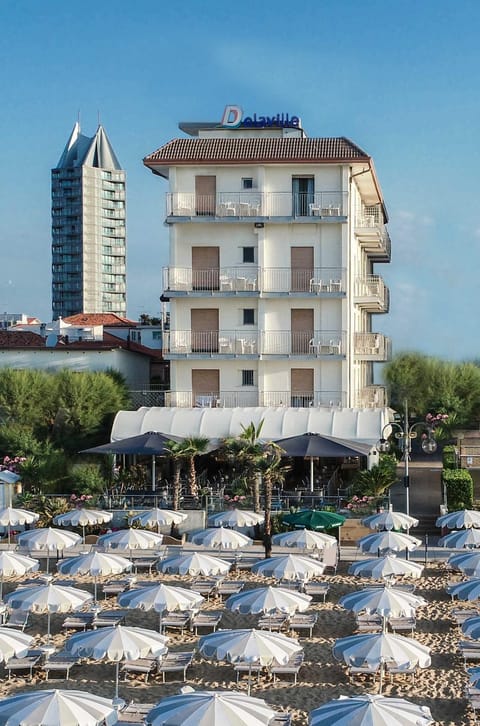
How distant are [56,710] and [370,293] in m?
36.6

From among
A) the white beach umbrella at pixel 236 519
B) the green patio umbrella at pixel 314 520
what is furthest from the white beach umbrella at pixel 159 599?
the white beach umbrella at pixel 236 519

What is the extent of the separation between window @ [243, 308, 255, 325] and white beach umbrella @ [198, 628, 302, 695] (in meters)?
27.8

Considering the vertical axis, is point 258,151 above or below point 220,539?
above

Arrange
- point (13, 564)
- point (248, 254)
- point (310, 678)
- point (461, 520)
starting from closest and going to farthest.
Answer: point (310, 678)
point (13, 564)
point (461, 520)
point (248, 254)

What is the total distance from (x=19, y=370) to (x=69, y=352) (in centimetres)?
299

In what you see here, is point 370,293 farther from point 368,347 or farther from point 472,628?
point 472,628

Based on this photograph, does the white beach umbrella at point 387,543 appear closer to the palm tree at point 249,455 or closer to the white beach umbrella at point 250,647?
the palm tree at point 249,455

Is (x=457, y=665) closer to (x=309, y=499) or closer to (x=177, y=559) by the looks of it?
(x=177, y=559)

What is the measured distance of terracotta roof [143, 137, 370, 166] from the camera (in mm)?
46156

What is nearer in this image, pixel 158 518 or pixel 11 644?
pixel 11 644

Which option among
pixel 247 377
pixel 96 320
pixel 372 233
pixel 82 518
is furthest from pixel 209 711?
pixel 96 320

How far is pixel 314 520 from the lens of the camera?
31.8 m

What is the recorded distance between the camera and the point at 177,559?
27.1 metres

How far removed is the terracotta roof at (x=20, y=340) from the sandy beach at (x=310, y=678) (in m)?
24.4
